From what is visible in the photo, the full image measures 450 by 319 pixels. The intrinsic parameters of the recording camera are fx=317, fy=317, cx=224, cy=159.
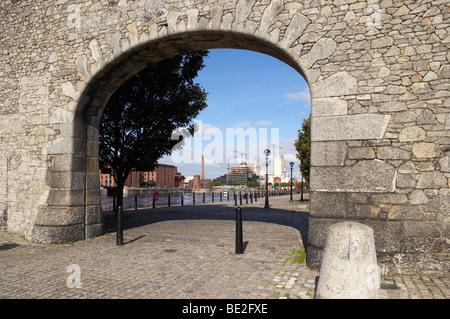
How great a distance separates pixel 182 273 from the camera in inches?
183

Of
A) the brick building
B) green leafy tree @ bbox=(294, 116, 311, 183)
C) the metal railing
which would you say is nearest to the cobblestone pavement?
the metal railing

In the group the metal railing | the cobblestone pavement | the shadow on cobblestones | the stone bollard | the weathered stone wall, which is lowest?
the metal railing

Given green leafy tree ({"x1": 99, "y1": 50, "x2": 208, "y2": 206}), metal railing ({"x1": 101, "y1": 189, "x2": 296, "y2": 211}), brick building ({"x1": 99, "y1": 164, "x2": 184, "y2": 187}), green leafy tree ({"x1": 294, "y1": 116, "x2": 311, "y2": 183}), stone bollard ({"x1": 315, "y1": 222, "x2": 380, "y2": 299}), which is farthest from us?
brick building ({"x1": 99, "y1": 164, "x2": 184, "y2": 187})

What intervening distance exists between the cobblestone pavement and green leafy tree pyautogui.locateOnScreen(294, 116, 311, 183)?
1389 cm

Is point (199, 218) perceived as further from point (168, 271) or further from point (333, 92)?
point (333, 92)

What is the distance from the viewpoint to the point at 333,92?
5.27 m

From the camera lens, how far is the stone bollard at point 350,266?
2664mm

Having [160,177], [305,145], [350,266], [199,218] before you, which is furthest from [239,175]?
[350,266]

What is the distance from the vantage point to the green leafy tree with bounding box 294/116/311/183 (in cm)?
2066

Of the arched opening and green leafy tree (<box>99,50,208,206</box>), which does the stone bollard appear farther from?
green leafy tree (<box>99,50,208,206</box>)

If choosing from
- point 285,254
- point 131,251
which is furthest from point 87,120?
point 285,254

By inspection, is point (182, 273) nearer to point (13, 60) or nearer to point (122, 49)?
point (122, 49)

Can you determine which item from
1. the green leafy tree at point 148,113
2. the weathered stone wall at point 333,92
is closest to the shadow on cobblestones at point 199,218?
the green leafy tree at point 148,113

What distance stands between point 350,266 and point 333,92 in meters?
3.32
